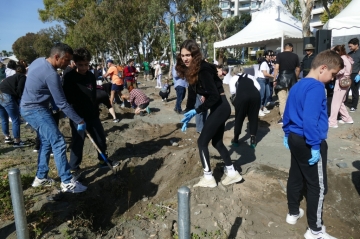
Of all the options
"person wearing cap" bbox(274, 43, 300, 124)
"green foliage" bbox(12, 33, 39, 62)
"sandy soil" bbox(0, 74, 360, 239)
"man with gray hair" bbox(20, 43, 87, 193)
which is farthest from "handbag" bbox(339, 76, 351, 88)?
"green foliage" bbox(12, 33, 39, 62)

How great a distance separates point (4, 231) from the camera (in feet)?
10.1

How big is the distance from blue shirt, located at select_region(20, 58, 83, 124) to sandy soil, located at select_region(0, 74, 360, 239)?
49.5 inches

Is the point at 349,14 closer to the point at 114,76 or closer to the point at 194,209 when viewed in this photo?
the point at 114,76

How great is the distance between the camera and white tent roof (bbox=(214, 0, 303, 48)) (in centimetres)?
1392

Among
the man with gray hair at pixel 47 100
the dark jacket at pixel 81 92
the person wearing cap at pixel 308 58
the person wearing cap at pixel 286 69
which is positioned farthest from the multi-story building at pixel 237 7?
the man with gray hair at pixel 47 100

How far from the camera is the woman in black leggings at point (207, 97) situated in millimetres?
3430

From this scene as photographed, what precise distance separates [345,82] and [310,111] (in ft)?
15.5

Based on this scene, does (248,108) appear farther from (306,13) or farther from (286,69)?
(306,13)

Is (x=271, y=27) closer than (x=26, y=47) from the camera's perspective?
Yes

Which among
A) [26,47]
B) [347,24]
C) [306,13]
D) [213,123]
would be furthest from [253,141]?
[26,47]

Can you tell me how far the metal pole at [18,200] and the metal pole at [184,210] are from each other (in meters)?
1.41

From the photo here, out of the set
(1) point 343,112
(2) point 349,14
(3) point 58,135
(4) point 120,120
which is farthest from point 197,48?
(2) point 349,14

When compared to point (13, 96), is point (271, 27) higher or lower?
higher

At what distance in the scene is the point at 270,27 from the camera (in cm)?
1452
